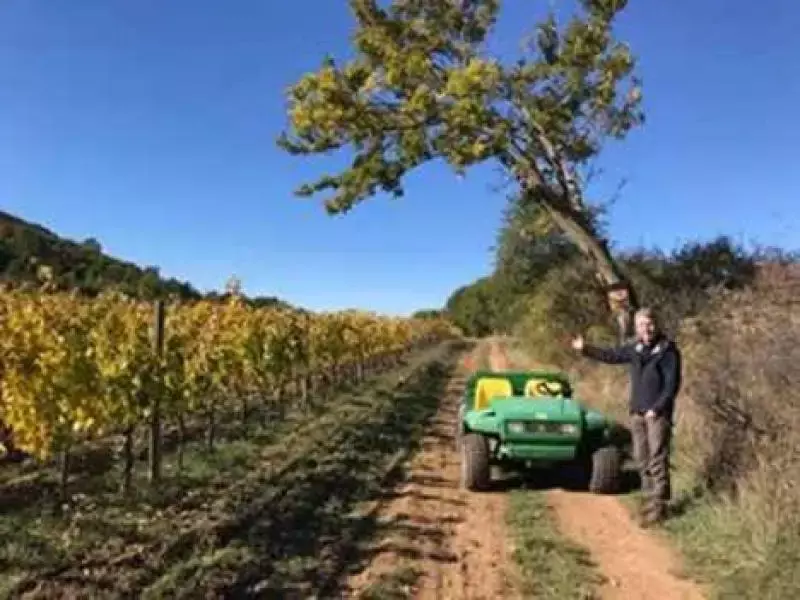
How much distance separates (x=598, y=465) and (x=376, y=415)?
9419 millimetres

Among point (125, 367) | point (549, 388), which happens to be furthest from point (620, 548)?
point (125, 367)

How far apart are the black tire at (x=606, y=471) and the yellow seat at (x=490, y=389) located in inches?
73.6

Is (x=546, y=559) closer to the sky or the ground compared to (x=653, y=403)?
closer to the ground

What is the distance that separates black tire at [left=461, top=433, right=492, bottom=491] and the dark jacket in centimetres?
201

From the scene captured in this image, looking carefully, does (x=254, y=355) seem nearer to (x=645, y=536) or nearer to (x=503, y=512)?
(x=503, y=512)

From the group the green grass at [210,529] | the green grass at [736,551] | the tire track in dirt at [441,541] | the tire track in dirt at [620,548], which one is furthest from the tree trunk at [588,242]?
the green grass at [736,551]

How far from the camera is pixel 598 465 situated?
1228 centimetres

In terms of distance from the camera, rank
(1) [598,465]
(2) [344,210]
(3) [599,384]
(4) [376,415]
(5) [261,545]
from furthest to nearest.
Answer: (2) [344,210] < (3) [599,384] < (4) [376,415] < (1) [598,465] < (5) [261,545]

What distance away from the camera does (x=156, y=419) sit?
13.0 meters

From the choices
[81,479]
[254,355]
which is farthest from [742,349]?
[254,355]

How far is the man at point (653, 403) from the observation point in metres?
10.8

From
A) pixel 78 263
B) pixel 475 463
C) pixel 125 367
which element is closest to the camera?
pixel 125 367

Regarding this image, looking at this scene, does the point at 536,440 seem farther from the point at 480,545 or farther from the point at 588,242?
the point at 588,242

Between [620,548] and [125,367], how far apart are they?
18.1ft
